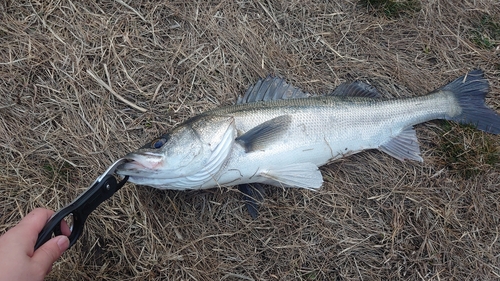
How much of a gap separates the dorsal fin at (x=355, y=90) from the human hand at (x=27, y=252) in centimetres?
253

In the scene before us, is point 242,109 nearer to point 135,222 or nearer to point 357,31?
point 135,222

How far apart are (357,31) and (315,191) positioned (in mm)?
1746

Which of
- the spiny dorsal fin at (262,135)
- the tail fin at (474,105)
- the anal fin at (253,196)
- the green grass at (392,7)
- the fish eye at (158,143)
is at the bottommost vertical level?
the tail fin at (474,105)

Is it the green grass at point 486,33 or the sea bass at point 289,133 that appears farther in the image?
the green grass at point 486,33

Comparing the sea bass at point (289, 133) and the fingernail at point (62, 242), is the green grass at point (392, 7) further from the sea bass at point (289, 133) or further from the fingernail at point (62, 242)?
the fingernail at point (62, 242)

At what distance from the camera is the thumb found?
203cm

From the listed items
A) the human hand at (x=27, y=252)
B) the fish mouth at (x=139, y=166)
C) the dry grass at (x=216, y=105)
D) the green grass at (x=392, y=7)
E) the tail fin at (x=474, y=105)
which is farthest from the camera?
the green grass at (x=392, y=7)

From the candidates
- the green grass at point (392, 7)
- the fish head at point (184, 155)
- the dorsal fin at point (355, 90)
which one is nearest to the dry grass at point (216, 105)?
the green grass at point (392, 7)

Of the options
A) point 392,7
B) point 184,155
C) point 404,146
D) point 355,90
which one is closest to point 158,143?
point 184,155

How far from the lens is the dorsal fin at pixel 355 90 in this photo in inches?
133

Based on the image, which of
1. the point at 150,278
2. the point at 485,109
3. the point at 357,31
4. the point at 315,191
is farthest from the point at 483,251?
the point at 150,278

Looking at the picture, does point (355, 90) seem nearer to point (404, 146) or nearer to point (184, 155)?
point (404, 146)

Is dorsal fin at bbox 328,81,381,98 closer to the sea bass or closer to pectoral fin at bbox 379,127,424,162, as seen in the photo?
the sea bass

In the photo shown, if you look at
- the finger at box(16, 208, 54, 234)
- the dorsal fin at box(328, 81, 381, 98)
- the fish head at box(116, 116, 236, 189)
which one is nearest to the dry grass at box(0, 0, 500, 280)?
the dorsal fin at box(328, 81, 381, 98)
